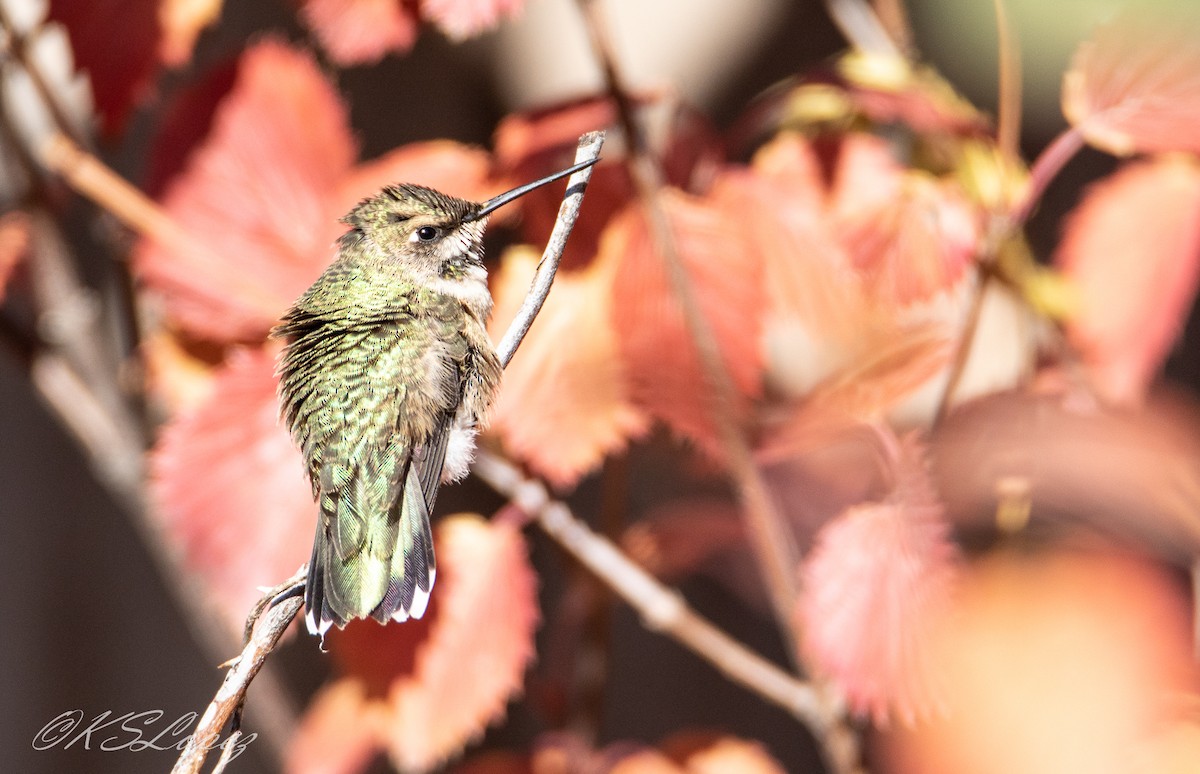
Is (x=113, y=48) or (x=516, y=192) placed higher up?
(x=113, y=48)

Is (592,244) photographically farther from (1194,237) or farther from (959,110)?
(1194,237)

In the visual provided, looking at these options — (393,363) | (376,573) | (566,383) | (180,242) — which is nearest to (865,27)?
(566,383)

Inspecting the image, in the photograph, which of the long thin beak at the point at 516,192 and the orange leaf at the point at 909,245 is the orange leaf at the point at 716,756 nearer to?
the orange leaf at the point at 909,245

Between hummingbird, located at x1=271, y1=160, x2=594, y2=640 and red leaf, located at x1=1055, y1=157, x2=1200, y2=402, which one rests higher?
hummingbird, located at x1=271, y1=160, x2=594, y2=640

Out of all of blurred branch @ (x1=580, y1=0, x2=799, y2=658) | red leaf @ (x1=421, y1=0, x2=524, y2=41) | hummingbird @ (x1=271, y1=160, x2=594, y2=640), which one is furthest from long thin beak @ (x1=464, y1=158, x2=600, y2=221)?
blurred branch @ (x1=580, y1=0, x2=799, y2=658)

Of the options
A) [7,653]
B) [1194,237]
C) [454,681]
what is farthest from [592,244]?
[7,653]

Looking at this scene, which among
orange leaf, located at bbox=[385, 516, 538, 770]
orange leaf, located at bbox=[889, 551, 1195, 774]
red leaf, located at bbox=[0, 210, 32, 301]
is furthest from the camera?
red leaf, located at bbox=[0, 210, 32, 301]

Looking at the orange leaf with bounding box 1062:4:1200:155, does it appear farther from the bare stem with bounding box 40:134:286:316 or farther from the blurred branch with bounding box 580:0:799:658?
the bare stem with bounding box 40:134:286:316

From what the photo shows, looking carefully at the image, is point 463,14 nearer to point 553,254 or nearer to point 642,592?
point 553,254
